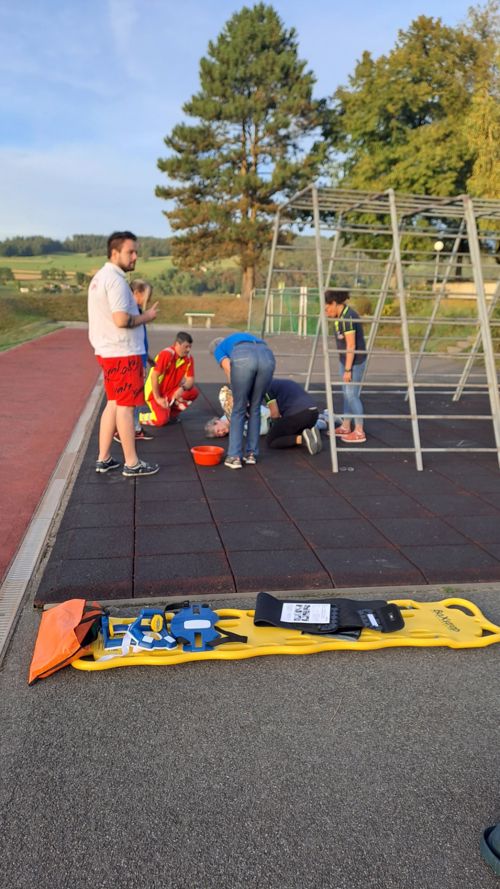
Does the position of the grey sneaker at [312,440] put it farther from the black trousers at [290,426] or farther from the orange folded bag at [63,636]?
the orange folded bag at [63,636]

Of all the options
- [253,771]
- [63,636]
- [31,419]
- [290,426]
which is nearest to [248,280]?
[31,419]

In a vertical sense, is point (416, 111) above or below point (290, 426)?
above

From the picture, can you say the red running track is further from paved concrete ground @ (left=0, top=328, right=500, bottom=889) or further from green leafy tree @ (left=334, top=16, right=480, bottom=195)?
green leafy tree @ (left=334, top=16, right=480, bottom=195)

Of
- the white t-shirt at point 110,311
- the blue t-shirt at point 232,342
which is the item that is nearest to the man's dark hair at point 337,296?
the blue t-shirt at point 232,342

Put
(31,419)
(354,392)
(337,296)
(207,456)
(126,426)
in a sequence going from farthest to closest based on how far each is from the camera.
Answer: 1. (31,419)
2. (354,392)
3. (337,296)
4. (207,456)
5. (126,426)

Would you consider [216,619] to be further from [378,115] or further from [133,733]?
[378,115]

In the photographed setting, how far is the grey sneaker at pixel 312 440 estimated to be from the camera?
21.6ft

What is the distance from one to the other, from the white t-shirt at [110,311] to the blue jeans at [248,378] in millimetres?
870

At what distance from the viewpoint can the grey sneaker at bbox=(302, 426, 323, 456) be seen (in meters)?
6.57

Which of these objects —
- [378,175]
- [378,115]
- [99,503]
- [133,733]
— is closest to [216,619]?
[133,733]

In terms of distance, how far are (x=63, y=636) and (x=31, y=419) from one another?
6424mm

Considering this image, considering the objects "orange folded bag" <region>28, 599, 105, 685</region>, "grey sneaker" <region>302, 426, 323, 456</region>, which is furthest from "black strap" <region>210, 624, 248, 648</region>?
"grey sneaker" <region>302, 426, 323, 456</region>

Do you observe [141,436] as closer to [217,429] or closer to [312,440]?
[217,429]

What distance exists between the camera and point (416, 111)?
3067 cm
